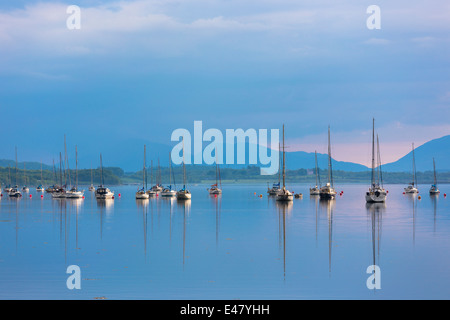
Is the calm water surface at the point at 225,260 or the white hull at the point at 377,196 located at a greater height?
the white hull at the point at 377,196

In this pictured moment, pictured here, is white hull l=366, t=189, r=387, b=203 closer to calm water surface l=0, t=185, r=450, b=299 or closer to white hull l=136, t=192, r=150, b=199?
calm water surface l=0, t=185, r=450, b=299

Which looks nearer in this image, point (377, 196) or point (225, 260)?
point (225, 260)

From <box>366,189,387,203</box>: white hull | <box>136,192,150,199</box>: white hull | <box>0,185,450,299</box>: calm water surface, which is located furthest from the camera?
<box>136,192,150,199</box>: white hull

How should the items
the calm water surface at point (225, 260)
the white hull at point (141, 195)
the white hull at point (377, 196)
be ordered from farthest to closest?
the white hull at point (141, 195), the white hull at point (377, 196), the calm water surface at point (225, 260)

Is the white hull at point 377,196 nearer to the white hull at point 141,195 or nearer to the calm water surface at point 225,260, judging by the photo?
the calm water surface at point 225,260

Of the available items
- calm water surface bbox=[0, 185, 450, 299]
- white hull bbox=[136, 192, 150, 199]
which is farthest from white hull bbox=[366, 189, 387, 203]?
white hull bbox=[136, 192, 150, 199]

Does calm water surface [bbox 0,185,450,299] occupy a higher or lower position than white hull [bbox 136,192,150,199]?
lower

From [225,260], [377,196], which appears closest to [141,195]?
[377,196]

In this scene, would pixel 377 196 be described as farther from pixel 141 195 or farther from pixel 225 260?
pixel 225 260

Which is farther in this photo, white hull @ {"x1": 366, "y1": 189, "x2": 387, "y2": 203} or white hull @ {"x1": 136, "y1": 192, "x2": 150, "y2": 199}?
white hull @ {"x1": 136, "y1": 192, "x2": 150, "y2": 199}

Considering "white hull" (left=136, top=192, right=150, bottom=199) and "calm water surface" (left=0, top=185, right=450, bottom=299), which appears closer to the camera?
"calm water surface" (left=0, top=185, right=450, bottom=299)

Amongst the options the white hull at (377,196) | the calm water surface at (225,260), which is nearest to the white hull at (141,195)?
the white hull at (377,196)

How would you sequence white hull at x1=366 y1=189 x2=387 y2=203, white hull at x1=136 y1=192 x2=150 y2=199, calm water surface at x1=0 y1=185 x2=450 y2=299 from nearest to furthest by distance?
calm water surface at x1=0 y1=185 x2=450 y2=299, white hull at x1=366 y1=189 x2=387 y2=203, white hull at x1=136 y1=192 x2=150 y2=199
